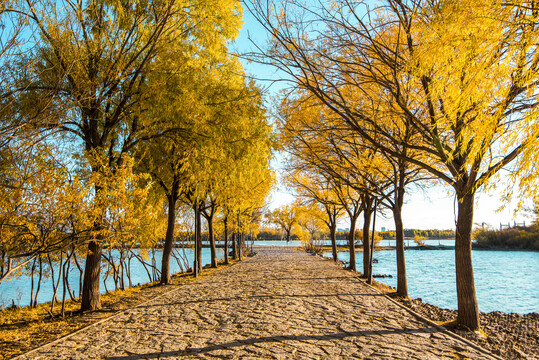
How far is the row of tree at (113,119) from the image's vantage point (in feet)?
21.5

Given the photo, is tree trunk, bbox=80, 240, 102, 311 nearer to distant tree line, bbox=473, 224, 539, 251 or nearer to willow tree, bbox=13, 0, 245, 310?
A: willow tree, bbox=13, 0, 245, 310

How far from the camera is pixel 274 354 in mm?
5117

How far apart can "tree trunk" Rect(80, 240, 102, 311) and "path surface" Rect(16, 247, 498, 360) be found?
113cm

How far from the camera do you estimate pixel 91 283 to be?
28.3ft

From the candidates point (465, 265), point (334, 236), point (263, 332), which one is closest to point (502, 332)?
point (465, 265)

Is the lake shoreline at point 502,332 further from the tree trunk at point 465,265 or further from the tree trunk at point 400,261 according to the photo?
the tree trunk at point 400,261

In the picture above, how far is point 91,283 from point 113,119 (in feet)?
13.7

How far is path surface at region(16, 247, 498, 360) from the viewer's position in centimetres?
520

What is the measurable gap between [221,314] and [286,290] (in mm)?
3721

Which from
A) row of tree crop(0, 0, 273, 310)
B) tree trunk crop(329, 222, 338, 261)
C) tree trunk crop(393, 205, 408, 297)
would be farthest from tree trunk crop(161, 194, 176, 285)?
tree trunk crop(329, 222, 338, 261)

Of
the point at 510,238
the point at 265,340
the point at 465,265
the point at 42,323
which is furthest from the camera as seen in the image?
the point at 510,238

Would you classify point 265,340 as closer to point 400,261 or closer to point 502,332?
point 502,332

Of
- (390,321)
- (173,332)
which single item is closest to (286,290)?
(390,321)

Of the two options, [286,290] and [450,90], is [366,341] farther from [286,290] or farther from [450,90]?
[286,290]
